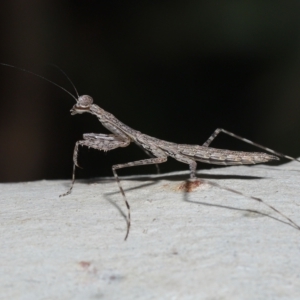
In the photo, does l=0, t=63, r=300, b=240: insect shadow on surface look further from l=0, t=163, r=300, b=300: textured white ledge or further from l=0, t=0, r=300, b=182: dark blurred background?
l=0, t=0, r=300, b=182: dark blurred background

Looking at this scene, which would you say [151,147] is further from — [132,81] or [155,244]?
[132,81]

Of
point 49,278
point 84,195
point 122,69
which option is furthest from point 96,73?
point 49,278

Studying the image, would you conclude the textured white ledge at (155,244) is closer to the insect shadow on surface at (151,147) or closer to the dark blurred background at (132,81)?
the insect shadow on surface at (151,147)

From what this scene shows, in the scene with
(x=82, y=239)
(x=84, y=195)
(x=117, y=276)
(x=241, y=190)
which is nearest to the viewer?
(x=117, y=276)

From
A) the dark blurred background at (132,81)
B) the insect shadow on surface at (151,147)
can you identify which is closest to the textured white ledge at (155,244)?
the insect shadow on surface at (151,147)

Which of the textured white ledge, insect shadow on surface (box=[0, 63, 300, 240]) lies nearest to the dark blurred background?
insect shadow on surface (box=[0, 63, 300, 240])

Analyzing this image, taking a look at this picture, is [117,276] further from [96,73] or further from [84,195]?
[96,73]
